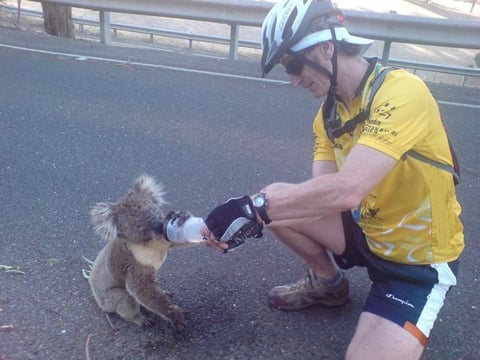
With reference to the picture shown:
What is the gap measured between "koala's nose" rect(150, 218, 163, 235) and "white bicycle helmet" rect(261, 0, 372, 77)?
1.01 metres

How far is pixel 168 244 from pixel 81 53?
6.55 m

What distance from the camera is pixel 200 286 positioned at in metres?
3.62

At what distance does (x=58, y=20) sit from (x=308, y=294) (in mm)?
9190

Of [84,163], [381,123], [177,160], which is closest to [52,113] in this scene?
[84,163]

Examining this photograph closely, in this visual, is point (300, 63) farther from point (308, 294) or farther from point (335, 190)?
point (308, 294)

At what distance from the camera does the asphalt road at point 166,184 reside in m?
3.16

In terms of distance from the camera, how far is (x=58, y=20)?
10.9 m

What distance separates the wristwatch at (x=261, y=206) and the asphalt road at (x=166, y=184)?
0.85 meters

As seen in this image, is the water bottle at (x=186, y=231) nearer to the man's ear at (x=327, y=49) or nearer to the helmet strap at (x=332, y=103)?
the helmet strap at (x=332, y=103)

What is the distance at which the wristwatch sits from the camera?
8.62ft

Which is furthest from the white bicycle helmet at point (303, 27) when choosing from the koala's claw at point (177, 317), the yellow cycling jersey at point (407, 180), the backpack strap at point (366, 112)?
the koala's claw at point (177, 317)

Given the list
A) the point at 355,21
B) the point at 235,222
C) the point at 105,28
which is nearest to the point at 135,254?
the point at 235,222

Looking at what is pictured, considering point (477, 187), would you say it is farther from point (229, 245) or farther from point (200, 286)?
point (229, 245)

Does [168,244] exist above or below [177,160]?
above
